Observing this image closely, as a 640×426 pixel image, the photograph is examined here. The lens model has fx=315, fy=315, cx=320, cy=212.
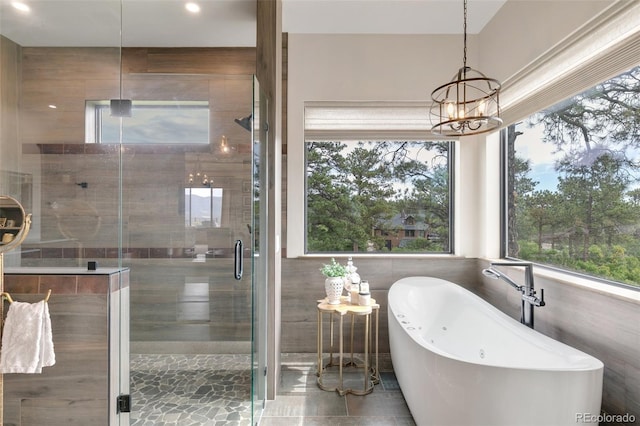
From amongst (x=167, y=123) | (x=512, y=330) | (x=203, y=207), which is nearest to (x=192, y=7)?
(x=167, y=123)

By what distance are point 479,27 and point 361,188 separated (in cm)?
178

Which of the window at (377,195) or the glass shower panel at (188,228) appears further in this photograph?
the window at (377,195)

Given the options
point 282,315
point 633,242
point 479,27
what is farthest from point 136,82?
point 633,242

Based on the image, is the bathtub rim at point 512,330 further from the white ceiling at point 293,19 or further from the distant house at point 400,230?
the white ceiling at point 293,19

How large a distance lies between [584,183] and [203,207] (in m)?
2.58

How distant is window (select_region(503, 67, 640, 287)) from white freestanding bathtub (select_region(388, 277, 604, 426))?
2.00 feet

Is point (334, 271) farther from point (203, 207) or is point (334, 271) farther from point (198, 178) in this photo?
point (198, 178)


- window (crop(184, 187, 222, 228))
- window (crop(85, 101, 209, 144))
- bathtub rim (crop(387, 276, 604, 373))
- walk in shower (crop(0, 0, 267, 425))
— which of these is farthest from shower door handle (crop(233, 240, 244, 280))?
bathtub rim (crop(387, 276, 604, 373))

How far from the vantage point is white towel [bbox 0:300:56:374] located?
127 cm

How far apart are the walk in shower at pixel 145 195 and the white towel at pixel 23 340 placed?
25cm

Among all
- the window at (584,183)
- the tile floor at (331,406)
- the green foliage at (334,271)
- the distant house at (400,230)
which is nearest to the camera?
the window at (584,183)

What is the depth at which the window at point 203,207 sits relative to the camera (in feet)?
7.58

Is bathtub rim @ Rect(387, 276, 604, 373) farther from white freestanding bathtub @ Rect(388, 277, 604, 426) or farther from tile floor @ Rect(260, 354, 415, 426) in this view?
tile floor @ Rect(260, 354, 415, 426)

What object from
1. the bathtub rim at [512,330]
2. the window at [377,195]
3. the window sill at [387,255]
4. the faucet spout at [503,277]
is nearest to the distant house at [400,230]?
the window at [377,195]
